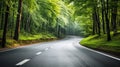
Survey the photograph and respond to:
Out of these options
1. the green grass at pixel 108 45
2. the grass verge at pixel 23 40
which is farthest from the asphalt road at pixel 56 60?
the grass verge at pixel 23 40

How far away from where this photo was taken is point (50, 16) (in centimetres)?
5631

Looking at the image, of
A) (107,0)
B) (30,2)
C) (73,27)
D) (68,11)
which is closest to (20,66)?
(107,0)

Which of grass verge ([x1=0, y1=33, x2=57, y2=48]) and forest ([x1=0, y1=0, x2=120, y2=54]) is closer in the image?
grass verge ([x1=0, y1=33, x2=57, y2=48])

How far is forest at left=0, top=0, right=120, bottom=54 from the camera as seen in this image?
2791cm

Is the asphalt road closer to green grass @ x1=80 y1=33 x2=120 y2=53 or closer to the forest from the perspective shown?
green grass @ x1=80 y1=33 x2=120 y2=53

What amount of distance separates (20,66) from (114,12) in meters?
28.1

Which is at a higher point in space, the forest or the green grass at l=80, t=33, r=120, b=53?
the forest

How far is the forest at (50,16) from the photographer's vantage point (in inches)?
1099

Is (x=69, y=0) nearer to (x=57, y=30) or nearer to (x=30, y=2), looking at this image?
(x=30, y=2)

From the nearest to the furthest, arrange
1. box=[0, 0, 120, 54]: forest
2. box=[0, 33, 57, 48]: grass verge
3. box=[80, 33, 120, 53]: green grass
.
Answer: box=[80, 33, 120, 53]: green grass → box=[0, 33, 57, 48]: grass verge → box=[0, 0, 120, 54]: forest

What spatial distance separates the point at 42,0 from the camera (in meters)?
50.9

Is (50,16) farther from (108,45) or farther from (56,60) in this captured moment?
(56,60)

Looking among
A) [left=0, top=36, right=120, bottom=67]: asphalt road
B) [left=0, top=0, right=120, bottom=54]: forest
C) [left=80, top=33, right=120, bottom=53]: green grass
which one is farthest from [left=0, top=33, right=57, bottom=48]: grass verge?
[left=0, top=36, right=120, bottom=67]: asphalt road

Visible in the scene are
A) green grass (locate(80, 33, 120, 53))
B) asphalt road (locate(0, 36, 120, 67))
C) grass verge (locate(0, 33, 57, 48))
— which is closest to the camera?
asphalt road (locate(0, 36, 120, 67))
